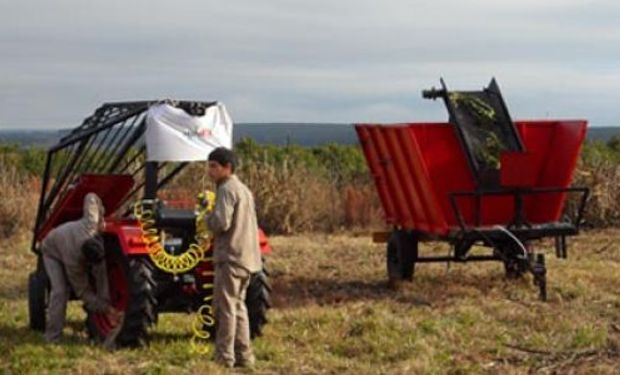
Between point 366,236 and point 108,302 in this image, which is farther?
point 366,236

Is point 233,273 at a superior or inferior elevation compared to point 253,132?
inferior

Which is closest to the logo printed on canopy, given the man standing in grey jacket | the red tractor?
the red tractor

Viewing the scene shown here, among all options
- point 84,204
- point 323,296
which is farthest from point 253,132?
point 84,204

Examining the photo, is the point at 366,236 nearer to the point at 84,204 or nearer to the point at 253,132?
the point at 253,132

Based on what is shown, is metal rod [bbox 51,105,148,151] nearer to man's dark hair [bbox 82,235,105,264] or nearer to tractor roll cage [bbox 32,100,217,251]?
tractor roll cage [bbox 32,100,217,251]

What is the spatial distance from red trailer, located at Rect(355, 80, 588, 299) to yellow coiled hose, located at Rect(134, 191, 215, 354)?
145 inches

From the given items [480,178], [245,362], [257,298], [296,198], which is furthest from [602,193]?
[245,362]

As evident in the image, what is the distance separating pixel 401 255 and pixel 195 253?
16.2 ft

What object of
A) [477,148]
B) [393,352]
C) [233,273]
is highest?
[477,148]

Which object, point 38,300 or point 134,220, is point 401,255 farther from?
point 38,300

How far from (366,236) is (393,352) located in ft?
38.3

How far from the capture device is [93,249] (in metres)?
10.3

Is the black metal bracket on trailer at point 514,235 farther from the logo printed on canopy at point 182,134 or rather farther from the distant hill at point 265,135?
the logo printed on canopy at point 182,134

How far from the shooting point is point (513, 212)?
44.3 ft
